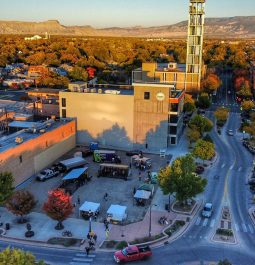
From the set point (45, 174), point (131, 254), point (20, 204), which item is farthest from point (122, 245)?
point (45, 174)

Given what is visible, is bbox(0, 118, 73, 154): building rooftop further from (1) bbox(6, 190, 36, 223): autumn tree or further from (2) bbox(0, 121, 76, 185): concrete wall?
(1) bbox(6, 190, 36, 223): autumn tree

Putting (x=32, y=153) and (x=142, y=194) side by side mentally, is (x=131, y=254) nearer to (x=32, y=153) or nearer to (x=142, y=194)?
(x=142, y=194)

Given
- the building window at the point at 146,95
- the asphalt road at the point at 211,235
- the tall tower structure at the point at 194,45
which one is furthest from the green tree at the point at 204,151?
the tall tower structure at the point at 194,45

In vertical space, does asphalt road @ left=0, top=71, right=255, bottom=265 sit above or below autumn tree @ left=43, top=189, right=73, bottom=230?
below

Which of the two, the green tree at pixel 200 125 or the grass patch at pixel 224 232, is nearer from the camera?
the grass patch at pixel 224 232

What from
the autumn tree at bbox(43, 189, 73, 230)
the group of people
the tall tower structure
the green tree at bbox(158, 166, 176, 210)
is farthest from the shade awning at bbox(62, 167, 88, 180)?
the tall tower structure

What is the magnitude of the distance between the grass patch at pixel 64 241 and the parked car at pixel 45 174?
47.8ft

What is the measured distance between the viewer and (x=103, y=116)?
199 ft

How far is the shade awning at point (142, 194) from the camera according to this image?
1582 inches

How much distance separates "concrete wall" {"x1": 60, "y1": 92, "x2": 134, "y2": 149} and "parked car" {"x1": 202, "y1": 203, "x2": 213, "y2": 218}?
929 inches

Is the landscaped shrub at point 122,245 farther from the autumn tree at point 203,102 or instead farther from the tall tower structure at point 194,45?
the tall tower structure at point 194,45

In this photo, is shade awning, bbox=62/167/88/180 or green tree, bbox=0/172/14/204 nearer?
green tree, bbox=0/172/14/204

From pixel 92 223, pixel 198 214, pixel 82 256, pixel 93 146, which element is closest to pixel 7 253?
pixel 82 256

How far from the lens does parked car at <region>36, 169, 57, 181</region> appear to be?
46609 mm
